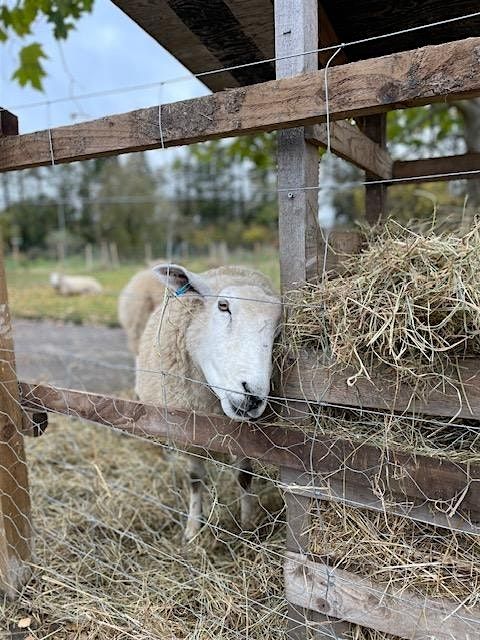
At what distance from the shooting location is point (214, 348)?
7.73ft

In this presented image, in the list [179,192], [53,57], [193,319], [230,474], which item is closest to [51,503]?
[230,474]

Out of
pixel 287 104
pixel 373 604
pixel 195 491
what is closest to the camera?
pixel 287 104

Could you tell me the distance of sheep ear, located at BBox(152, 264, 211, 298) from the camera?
239cm

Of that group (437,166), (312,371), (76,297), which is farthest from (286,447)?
(76,297)

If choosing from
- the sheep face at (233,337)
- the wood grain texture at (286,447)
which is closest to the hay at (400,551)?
the wood grain texture at (286,447)

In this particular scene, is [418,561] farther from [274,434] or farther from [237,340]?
[237,340]

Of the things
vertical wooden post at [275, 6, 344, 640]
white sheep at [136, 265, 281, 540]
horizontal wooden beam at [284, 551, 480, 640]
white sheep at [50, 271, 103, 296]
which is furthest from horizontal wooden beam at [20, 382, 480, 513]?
white sheep at [50, 271, 103, 296]

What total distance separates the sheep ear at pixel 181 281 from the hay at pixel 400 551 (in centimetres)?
115

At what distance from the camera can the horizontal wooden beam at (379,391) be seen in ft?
5.15

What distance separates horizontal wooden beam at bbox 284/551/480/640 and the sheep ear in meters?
1.25

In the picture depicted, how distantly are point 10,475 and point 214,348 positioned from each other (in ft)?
4.07

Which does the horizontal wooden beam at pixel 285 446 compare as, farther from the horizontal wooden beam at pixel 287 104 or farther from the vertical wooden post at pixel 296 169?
the horizontal wooden beam at pixel 287 104

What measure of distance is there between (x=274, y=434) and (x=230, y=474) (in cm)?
187

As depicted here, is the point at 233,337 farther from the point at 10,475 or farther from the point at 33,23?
the point at 33,23
